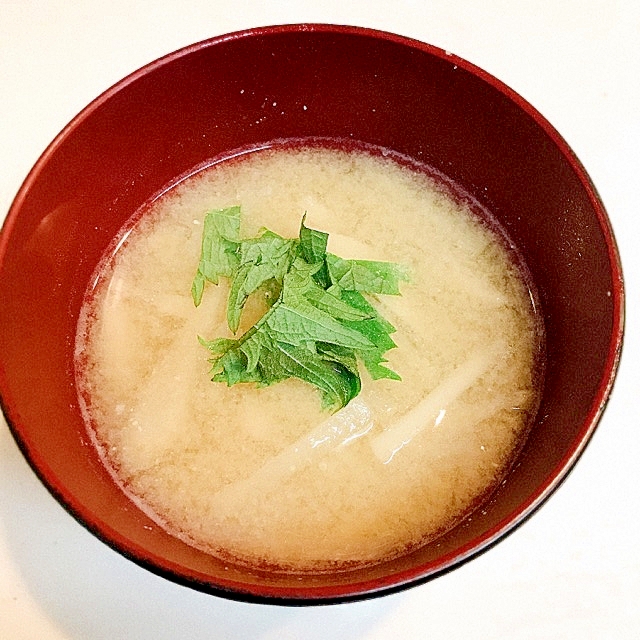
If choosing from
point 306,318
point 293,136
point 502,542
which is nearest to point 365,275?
point 306,318

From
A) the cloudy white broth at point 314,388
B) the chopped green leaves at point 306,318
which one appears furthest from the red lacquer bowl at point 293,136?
the chopped green leaves at point 306,318

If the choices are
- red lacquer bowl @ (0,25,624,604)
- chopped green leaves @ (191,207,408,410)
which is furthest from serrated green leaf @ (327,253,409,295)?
red lacquer bowl @ (0,25,624,604)

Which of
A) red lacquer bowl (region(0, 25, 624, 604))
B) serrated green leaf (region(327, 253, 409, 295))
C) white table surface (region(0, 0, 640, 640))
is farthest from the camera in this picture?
serrated green leaf (region(327, 253, 409, 295))

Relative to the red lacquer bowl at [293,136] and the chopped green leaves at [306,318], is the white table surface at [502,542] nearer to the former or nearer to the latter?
the red lacquer bowl at [293,136]

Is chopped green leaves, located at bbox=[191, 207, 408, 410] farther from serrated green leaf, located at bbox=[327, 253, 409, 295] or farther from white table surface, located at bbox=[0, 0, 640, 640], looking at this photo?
white table surface, located at bbox=[0, 0, 640, 640]

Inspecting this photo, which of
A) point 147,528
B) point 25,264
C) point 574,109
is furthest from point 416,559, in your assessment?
point 574,109

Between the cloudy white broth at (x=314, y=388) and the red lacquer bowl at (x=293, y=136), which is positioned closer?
the red lacquer bowl at (x=293, y=136)
